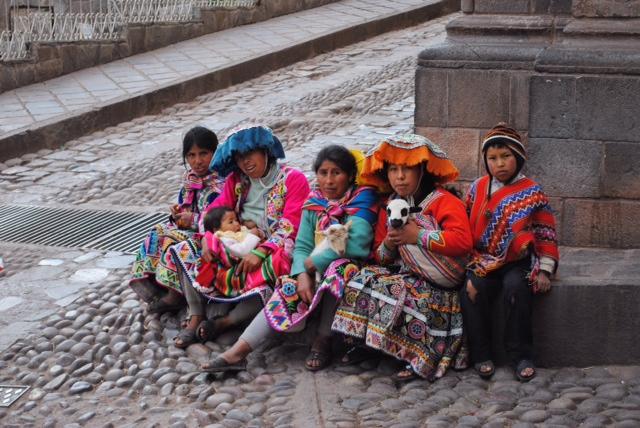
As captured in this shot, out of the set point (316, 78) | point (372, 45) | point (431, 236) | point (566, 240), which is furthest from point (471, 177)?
point (372, 45)

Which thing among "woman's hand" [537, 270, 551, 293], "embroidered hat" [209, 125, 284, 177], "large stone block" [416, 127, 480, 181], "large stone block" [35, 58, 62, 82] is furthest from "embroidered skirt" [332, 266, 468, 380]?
"large stone block" [35, 58, 62, 82]

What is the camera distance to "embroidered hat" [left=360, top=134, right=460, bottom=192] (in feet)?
16.4

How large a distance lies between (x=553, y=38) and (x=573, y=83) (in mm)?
597

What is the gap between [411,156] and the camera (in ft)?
16.4

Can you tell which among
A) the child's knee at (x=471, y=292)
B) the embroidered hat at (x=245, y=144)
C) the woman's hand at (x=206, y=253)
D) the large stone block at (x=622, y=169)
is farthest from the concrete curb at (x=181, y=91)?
the child's knee at (x=471, y=292)

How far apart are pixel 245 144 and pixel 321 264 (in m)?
0.84

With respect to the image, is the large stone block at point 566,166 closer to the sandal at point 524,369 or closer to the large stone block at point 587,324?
the large stone block at point 587,324

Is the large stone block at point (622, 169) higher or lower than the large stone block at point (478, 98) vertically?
lower

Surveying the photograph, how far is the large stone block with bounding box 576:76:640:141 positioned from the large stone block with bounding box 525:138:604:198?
0.28ft

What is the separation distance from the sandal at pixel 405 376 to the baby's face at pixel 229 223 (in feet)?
4.25

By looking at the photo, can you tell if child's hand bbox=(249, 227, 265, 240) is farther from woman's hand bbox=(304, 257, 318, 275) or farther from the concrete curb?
the concrete curb

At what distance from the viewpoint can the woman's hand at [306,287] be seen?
5160 mm

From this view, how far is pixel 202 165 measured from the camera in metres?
6.04

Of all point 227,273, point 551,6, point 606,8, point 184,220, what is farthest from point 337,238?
point 551,6
